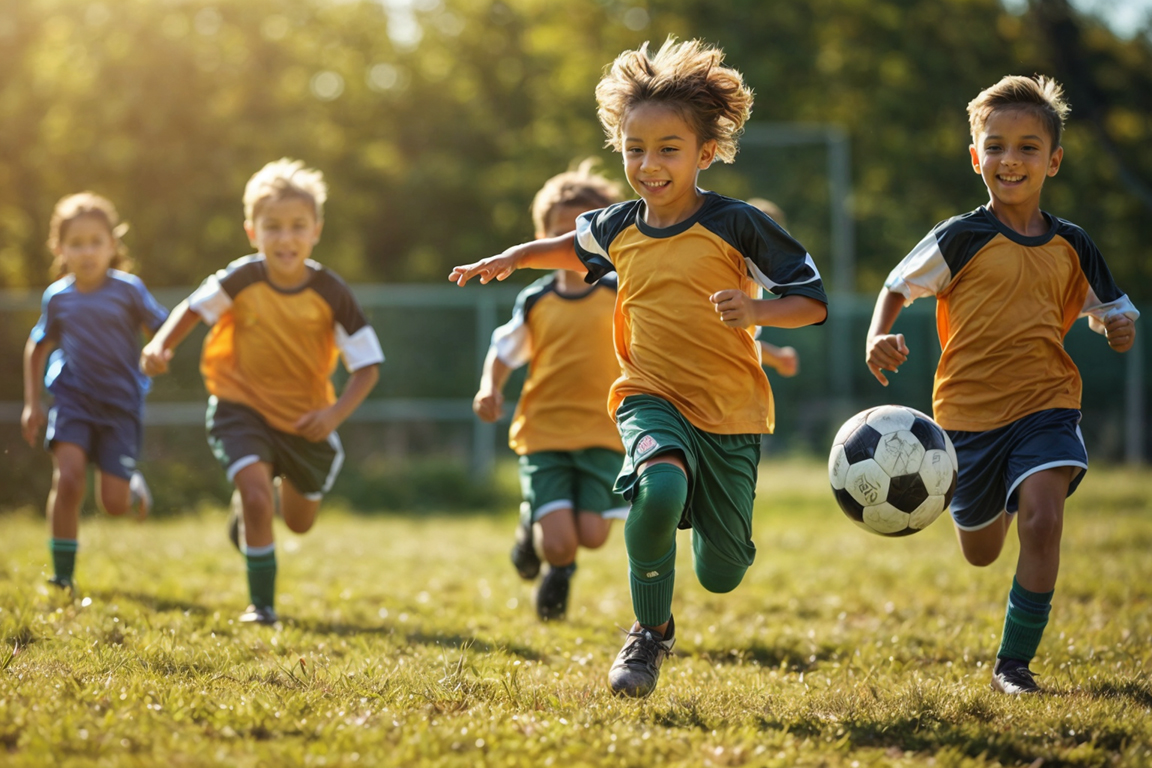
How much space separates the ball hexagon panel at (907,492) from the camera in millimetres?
4109

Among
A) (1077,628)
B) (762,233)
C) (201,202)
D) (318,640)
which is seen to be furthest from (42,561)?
(201,202)

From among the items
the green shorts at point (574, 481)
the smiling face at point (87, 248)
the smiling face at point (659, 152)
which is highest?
the smiling face at point (659, 152)

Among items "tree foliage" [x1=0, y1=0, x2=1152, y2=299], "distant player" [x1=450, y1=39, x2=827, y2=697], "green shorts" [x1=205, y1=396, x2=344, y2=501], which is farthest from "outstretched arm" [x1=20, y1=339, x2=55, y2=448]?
"tree foliage" [x1=0, y1=0, x2=1152, y2=299]

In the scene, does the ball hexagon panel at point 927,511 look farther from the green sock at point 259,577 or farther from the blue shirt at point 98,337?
the blue shirt at point 98,337

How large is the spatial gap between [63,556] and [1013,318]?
15.4ft

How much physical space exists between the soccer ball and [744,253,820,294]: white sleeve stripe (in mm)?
663

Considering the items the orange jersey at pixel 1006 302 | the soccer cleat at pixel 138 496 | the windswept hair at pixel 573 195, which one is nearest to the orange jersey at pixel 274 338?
the windswept hair at pixel 573 195

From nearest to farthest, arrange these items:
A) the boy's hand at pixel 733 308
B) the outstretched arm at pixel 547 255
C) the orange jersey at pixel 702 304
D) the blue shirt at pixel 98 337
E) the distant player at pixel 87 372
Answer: the boy's hand at pixel 733 308
the orange jersey at pixel 702 304
the outstretched arm at pixel 547 255
the distant player at pixel 87 372
the blue shirt at pixel 98 337

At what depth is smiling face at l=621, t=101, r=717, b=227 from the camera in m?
4.07

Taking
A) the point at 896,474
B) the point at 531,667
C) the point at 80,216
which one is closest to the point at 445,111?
the point at 80,216

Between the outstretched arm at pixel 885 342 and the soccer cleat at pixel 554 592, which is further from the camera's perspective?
the soccer cleat at pixel 554 592

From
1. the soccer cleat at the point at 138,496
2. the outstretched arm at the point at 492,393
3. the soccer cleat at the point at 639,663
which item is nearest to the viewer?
the soccer cleat at the point at 639,663

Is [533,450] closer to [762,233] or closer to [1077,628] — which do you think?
[762,233]

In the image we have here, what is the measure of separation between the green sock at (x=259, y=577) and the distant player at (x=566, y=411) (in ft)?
4.26
